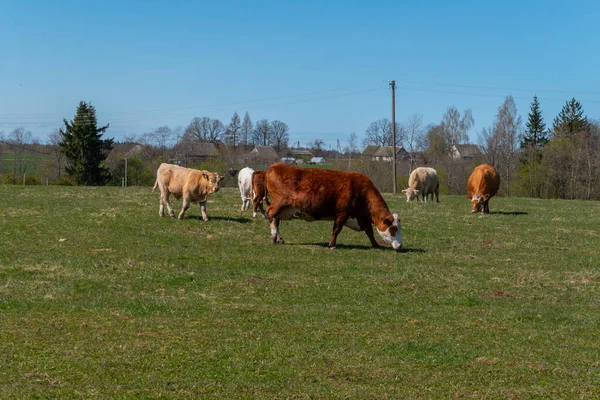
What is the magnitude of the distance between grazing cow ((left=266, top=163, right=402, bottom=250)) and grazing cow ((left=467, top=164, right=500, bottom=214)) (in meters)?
12.4

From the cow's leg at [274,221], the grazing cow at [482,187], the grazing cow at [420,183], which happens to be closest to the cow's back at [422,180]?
the grazing cow at [420,183]

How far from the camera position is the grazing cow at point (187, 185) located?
22828 millimetres

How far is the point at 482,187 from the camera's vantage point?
30.3m

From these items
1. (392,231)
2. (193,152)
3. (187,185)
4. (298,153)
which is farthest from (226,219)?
(298,153)

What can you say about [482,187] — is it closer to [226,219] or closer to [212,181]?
[226,219]

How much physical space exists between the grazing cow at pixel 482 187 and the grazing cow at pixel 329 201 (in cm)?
1242

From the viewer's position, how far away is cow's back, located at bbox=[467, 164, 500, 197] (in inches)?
1198

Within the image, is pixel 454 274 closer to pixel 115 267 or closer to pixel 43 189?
pixel 115 267

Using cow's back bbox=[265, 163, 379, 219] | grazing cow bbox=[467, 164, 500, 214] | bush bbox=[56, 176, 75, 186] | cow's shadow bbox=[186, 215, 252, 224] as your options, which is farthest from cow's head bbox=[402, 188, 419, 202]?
bush bbox=[56, 176, 75, 186]

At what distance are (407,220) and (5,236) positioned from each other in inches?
522

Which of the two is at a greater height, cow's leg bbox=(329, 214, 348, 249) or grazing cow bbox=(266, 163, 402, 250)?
→ grazing cow bbox=(266, 163, 402, 250)

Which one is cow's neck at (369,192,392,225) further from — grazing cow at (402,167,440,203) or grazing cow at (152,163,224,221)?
grazing cow at (402,167,440,203)

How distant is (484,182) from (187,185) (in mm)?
13615

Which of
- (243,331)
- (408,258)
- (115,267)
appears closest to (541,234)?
(408,258)
